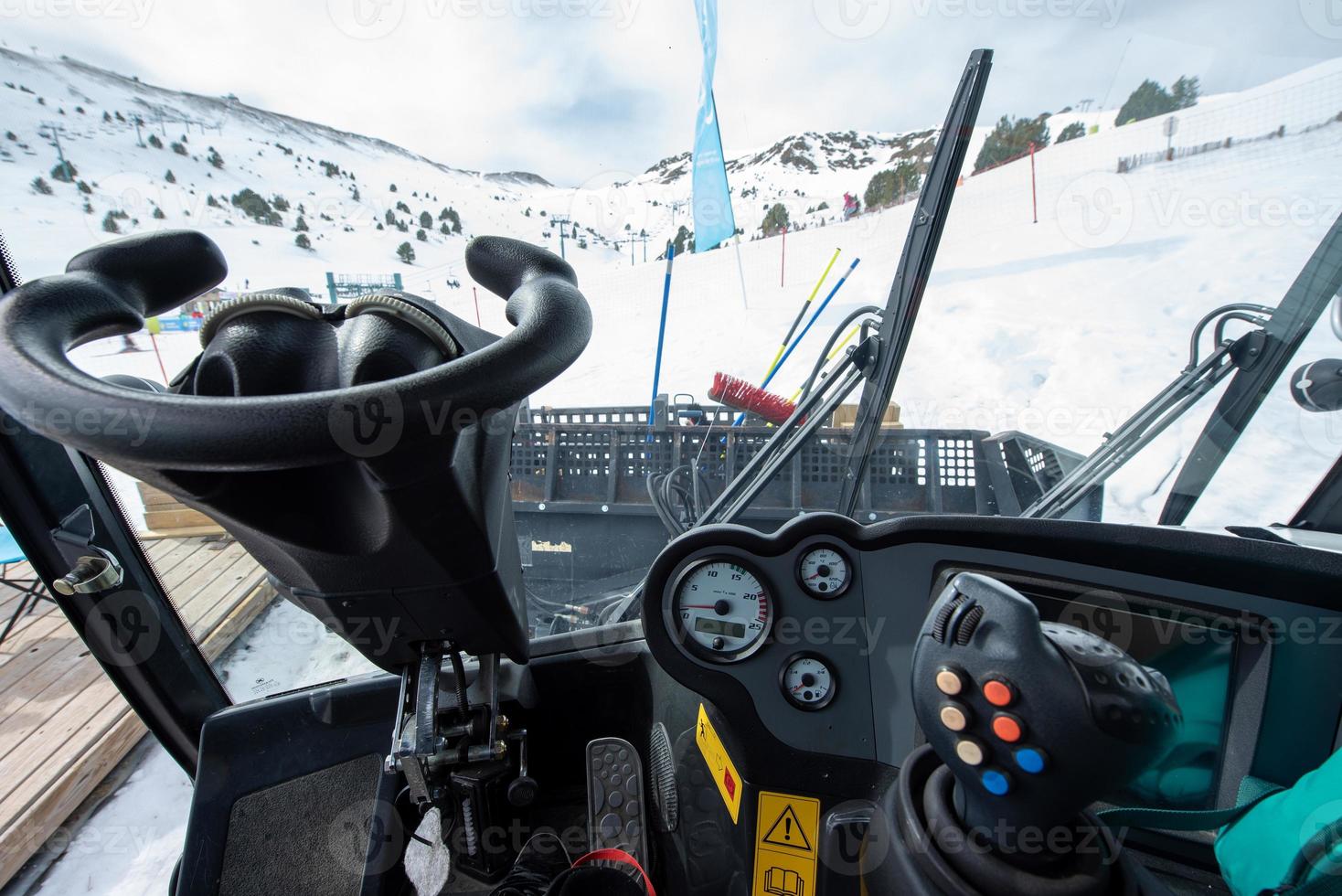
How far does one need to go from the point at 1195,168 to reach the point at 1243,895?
6.20ft

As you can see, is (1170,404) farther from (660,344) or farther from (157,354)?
(157,354)

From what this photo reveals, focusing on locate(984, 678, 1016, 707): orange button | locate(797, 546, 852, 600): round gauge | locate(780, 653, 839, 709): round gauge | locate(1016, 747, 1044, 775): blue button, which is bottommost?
locate(780, 653, 839, 709): round gauge

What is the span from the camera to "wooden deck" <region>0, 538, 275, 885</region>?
1788mm

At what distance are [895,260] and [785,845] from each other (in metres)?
1.39

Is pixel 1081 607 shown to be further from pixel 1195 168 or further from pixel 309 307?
pixel 1195 168

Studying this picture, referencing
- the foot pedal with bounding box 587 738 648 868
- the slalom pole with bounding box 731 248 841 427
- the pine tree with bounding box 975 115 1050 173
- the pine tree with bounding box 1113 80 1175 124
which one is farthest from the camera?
the slalom pole with bounding box 731 248 841 427

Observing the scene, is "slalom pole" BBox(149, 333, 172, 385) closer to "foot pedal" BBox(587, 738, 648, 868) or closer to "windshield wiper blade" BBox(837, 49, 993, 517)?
"foot pedal" BBox(587, 738, 648, 868)

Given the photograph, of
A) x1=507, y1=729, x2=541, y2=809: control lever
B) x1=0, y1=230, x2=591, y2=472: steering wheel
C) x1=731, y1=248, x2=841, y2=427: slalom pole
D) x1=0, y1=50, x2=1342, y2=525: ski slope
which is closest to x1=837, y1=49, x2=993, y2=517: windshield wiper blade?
x1=0, y1=50, x2=1342, y2=525: ski slope

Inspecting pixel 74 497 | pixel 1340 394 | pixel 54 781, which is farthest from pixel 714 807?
pixel 54 781

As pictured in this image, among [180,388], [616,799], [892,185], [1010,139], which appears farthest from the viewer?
[892,185]

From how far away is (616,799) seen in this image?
131 centimetres

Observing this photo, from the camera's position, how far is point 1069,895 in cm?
58

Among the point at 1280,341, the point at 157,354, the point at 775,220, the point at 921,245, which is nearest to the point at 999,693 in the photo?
the point at 921,245

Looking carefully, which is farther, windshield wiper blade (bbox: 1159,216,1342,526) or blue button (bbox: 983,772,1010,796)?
windshield wiper blade (bbox: 1159,216,1342,526)
